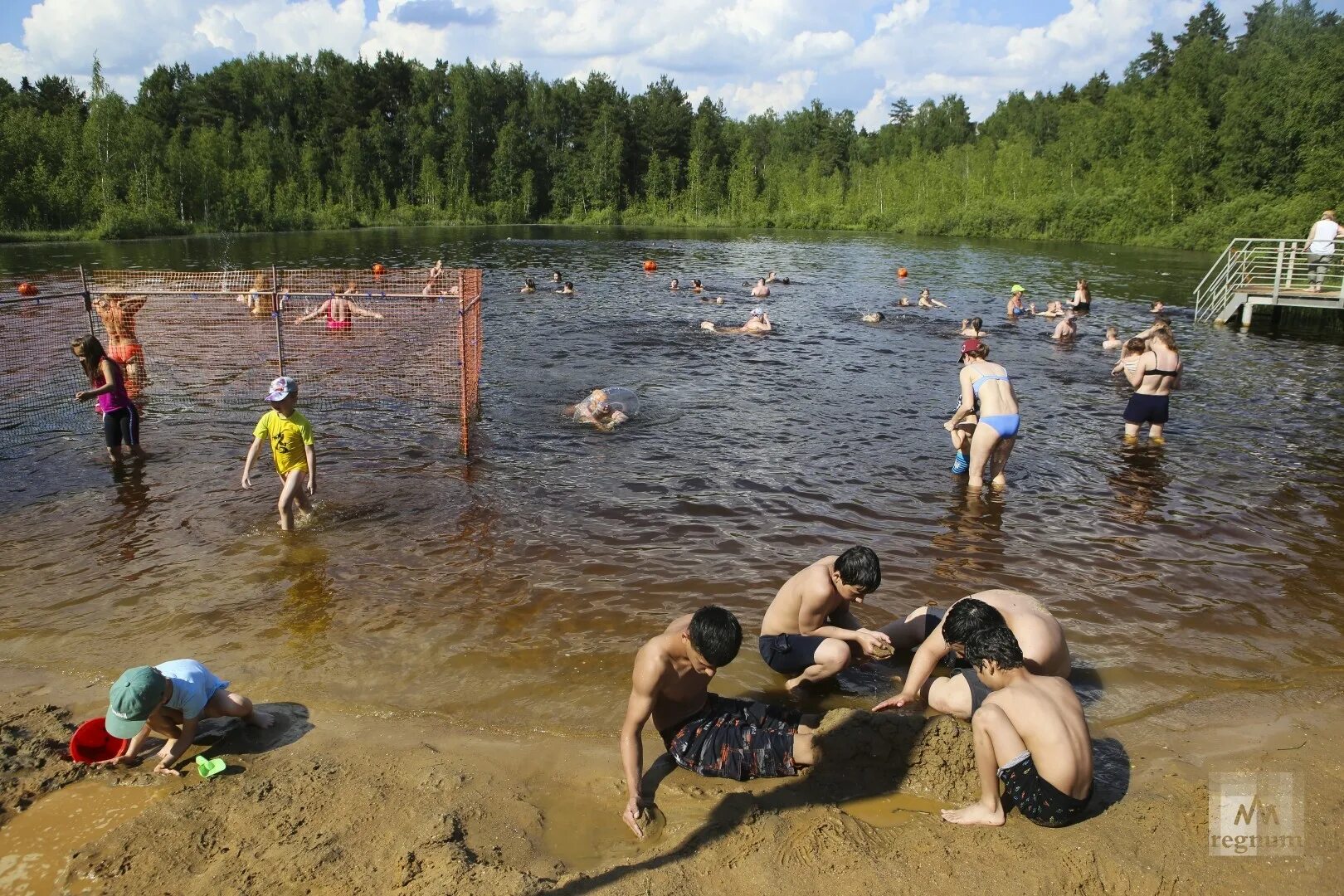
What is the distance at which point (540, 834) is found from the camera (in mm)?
4836

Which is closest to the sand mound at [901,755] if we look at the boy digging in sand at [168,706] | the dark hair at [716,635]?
the dark hair at [716,635]

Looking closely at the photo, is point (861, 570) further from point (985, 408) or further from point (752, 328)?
Answer: point (752, 328)

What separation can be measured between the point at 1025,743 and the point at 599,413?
1015 cm

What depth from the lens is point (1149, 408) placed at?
12.9 metres

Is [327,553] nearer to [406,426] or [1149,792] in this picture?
[406,426]

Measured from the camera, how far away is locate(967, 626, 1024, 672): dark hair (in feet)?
15.7

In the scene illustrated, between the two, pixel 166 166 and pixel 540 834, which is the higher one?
pixel 166 166

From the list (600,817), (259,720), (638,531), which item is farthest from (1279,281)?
(259,720)

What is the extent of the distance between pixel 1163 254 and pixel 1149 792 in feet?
177

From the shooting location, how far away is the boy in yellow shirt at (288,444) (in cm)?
864

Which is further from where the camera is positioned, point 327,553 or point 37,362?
point 37,362

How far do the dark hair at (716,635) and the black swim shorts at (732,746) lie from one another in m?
0.92

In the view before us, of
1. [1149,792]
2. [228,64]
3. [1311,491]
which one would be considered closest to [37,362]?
[1149,792]

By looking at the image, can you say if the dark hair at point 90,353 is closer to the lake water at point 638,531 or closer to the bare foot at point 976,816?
the lake water at point 638,531
